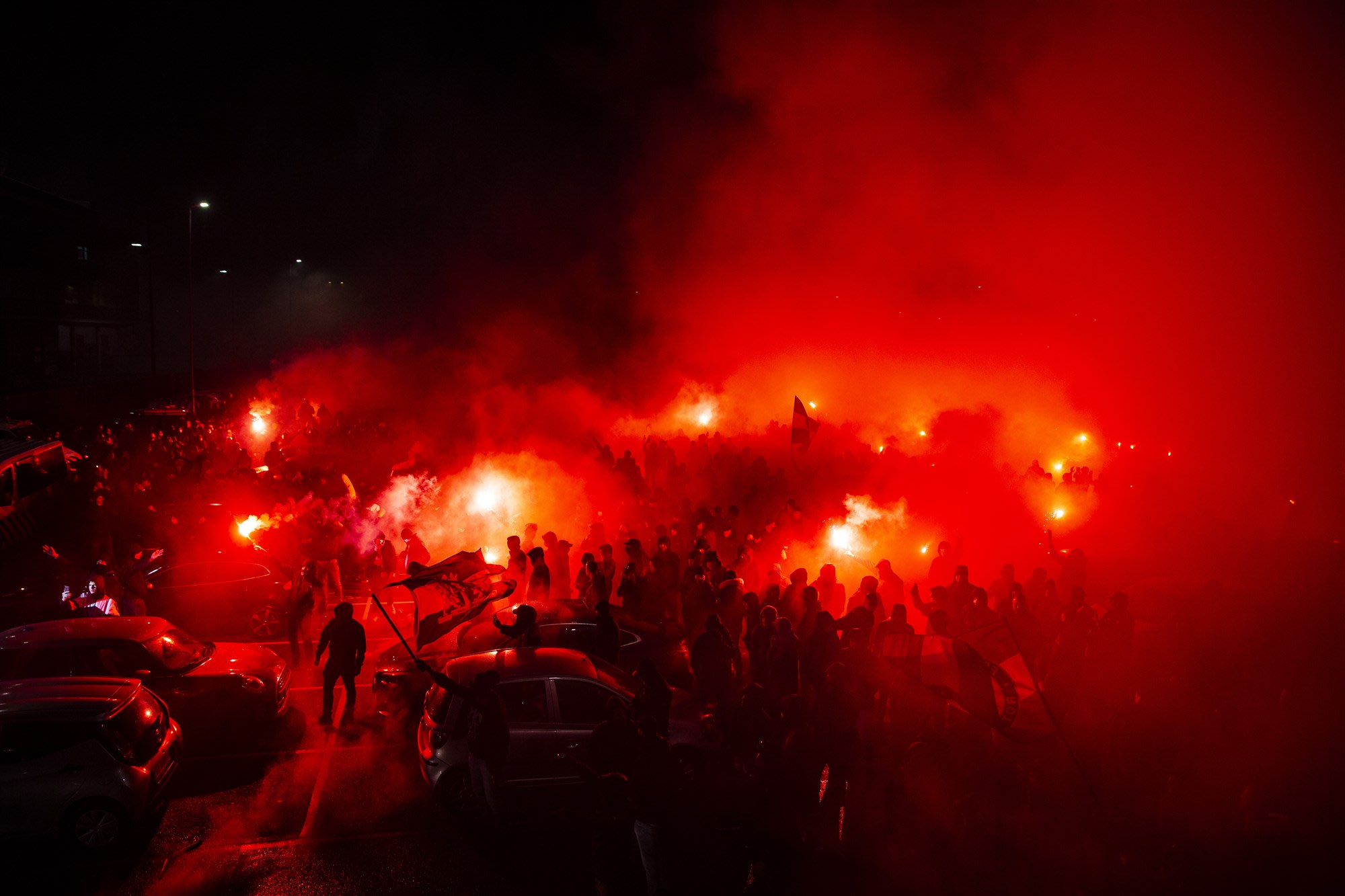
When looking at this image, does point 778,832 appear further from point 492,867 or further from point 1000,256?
point 1000,256

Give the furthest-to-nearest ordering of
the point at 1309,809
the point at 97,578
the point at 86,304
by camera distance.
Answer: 1. the point at 86,304
2. the point at 97,578
3. the point at 1309,809

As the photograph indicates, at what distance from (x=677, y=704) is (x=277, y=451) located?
13181 mm

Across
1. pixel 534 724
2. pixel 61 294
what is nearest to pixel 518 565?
pixel 534 724

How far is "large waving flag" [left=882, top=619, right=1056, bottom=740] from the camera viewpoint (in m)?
6.73

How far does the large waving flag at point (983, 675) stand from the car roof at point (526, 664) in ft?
9.29

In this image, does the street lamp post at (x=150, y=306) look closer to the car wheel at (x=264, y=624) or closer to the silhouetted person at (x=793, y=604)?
the car wheel at (x=264, y=624)

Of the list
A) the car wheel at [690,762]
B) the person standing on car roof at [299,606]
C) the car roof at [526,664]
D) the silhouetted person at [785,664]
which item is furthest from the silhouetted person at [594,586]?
the person standing on car roof at [299,606]

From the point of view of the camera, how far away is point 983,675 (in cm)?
675

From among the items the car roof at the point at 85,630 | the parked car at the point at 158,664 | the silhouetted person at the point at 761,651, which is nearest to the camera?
the parked car at the point at 158,664

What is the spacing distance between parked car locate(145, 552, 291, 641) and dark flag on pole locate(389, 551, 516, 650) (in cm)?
286

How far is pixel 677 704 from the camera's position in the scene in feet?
25.0

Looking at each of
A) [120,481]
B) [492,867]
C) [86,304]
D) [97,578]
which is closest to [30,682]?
[97,578]

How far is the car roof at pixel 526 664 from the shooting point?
687 cm

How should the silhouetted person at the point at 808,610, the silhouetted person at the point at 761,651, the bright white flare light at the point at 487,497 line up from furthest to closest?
1. the bright white flare light at the point at 487,497
2. the silhouetted person at the point at 808,610
3. the silhouetted person at the point at 761,651
